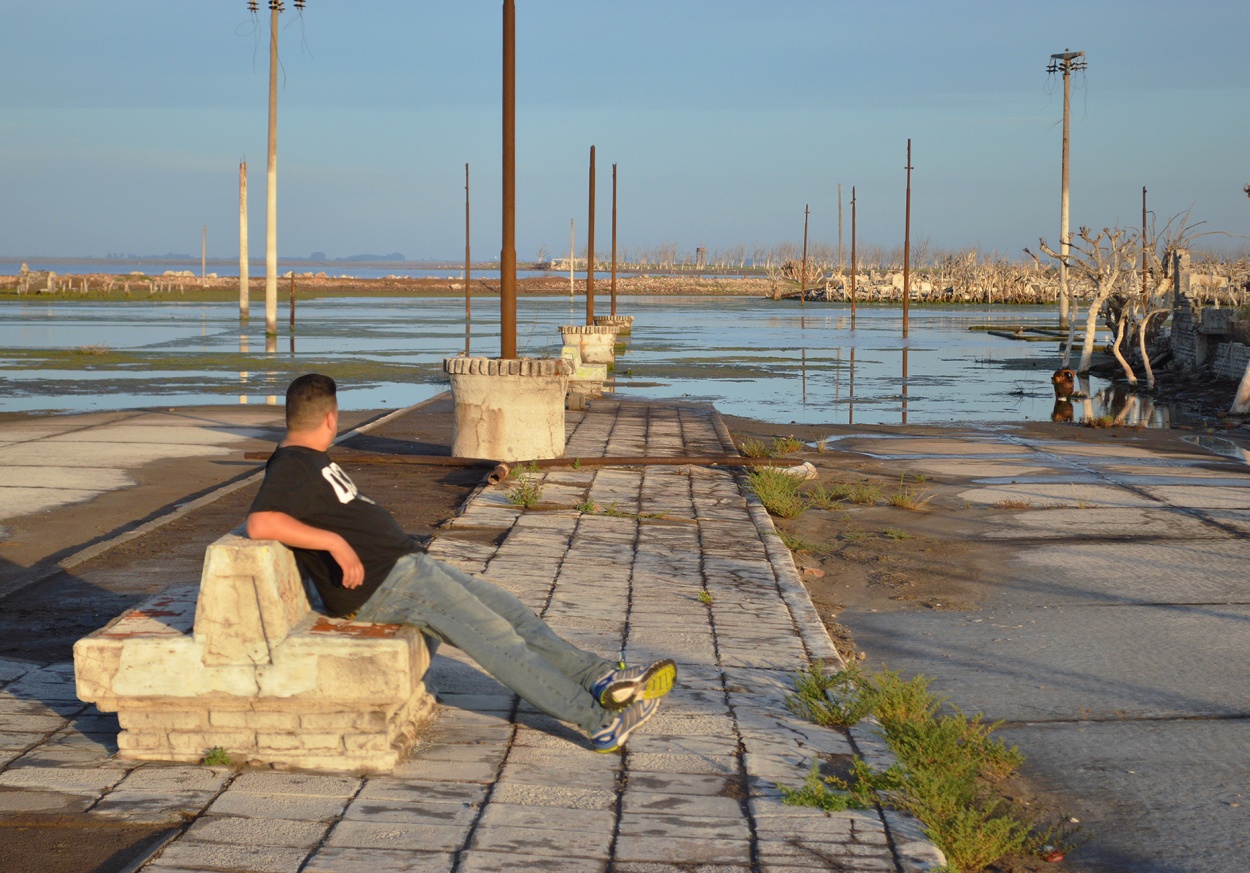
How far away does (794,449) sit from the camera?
13852mm

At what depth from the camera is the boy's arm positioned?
4.23 meters

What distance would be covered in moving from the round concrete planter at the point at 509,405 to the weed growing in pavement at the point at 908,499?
9.77 feet

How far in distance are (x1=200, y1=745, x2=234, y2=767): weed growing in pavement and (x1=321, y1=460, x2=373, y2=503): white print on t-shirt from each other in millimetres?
914

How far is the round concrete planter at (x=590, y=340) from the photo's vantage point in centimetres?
2409

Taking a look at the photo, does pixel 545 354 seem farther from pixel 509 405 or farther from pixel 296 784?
pixel 296 784

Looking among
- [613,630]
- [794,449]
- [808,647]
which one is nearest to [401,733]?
[613,630]

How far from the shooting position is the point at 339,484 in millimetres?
4379

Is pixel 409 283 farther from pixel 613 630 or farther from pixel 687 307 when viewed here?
pixel 613 630

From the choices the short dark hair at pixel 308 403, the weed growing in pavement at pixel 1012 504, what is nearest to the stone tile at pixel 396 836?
the short dark hair at pixel 308 403

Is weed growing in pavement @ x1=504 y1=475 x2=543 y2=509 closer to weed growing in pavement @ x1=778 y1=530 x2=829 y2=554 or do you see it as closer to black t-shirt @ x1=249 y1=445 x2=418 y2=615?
weed growing in pavement @ x1=778 y1=530 x2=829 y2=554

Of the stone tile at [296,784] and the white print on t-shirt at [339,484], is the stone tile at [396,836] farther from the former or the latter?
the white print on t-shirt at [339,484]

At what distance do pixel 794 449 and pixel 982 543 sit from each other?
4752 millimetres

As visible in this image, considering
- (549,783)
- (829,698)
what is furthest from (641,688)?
(829,698)

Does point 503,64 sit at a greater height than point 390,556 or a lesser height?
greater
